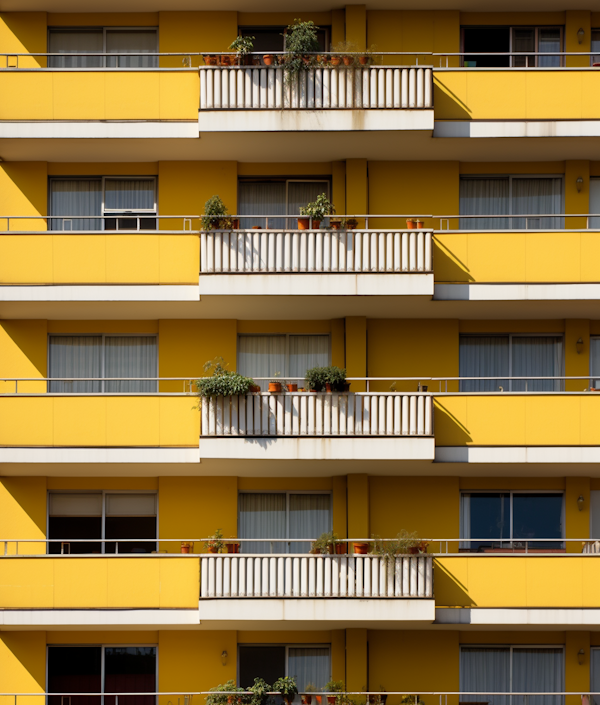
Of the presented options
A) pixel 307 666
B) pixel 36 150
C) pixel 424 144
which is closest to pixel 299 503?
pixel 307 666

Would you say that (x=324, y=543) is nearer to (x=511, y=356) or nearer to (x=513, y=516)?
(x=513, y=516)

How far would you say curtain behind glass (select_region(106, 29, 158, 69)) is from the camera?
68.7ft

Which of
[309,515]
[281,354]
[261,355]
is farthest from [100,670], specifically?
[281,354]

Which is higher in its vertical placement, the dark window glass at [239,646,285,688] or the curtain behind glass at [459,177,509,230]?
the curtain behind glass at [459,177,509,230]

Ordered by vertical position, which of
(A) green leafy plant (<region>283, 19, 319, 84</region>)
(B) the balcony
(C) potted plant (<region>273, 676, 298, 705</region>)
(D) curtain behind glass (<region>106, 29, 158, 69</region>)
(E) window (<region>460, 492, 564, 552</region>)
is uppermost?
(D) curtain behind glass (<region>106, 29, 158, 69</region>)

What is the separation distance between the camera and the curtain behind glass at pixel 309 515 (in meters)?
19.8

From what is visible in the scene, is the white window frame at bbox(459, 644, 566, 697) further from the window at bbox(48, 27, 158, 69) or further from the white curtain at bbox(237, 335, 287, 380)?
the window at bbox(48, 27, 158, 69)

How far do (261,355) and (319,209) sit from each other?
3.58m

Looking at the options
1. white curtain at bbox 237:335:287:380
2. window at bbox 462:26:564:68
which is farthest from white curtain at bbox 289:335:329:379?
window at bbox 462:26:564:68

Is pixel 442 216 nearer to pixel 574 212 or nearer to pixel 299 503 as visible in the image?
pixel 574 212

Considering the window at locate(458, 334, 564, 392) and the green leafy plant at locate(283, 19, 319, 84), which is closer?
the green leafy plant at locate(283, 19, 319, 84)

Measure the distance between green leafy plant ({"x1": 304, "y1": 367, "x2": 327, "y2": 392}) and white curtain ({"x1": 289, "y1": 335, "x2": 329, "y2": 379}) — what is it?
72.5 inches

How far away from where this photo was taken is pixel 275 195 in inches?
814

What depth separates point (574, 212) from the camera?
20.4 metres
